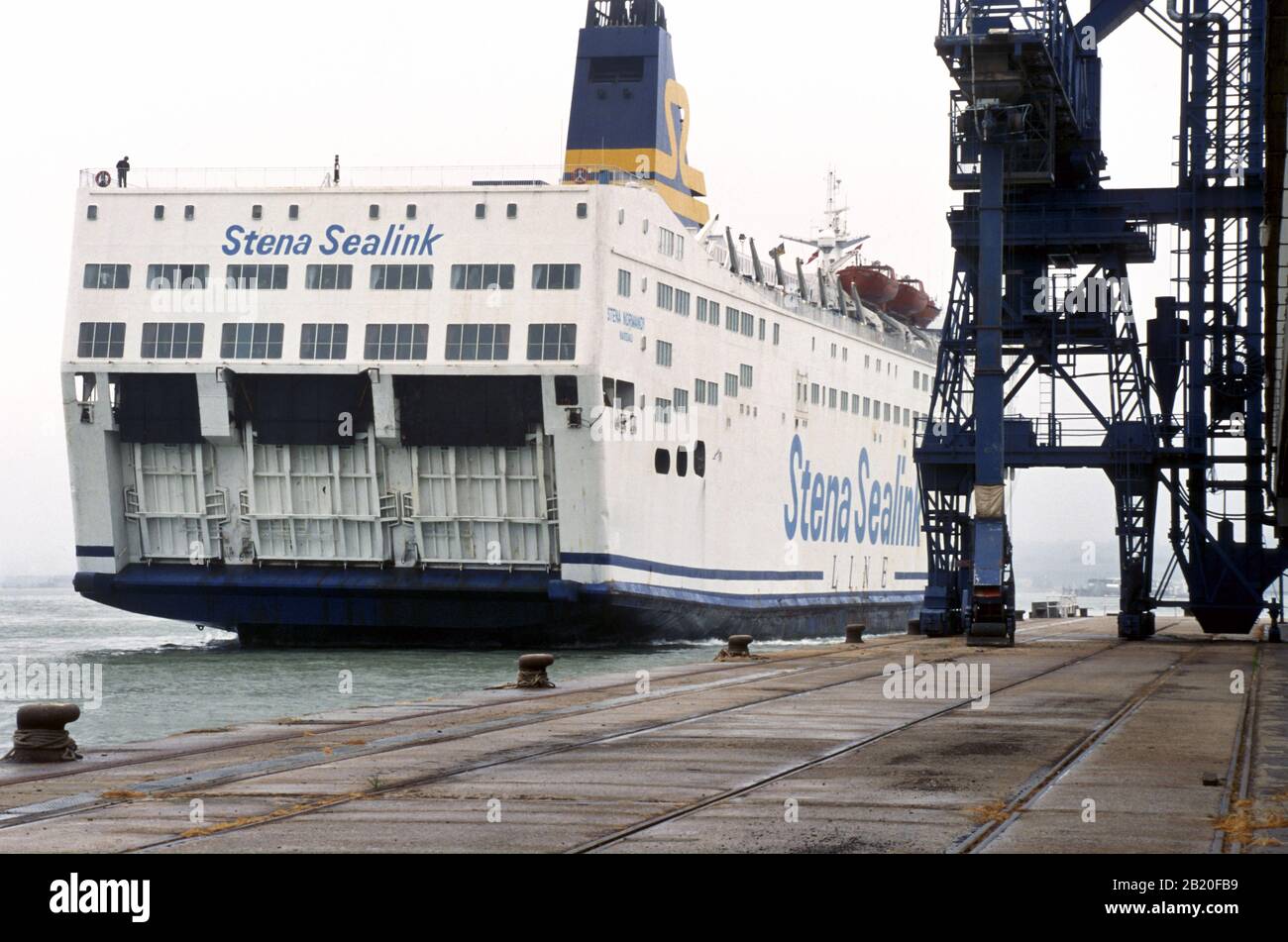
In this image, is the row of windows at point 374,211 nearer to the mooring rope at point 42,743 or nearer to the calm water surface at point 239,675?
the calm water surface at point 239,675

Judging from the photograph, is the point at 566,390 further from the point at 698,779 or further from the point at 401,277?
the point at 698,779

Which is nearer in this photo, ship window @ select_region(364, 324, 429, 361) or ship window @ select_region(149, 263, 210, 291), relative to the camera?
ship window @ select_region(364, 324, 429, 361)

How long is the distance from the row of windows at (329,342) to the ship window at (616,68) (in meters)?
17.2

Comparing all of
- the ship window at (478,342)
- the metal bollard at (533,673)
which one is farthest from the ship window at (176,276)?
the metal bollard at (533,673)

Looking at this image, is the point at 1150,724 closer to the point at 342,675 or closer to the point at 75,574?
the point at 342,675

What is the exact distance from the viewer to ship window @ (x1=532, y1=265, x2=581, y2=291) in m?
49.5

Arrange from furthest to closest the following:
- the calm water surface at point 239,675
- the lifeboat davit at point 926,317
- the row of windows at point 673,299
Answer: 1. the lifeboat davit at point 926,317
2. the row of windows at point 673,299
3. the calm water surface at point 239,675

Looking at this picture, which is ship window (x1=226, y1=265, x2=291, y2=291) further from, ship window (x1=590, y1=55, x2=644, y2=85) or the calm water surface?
ship window (x1=590, y1=55, x2=644, y2=85)

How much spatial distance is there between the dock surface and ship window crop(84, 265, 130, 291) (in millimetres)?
26192

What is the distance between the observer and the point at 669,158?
63594 millimetres

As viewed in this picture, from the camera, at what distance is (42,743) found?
18.5 metres

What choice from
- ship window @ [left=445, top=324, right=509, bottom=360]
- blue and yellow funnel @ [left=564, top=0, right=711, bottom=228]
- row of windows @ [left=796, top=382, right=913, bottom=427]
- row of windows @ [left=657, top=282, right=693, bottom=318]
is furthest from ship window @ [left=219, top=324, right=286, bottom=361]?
row of windows @ [left=796, top=382, right=913, bottom=427]

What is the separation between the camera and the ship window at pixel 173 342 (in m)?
49.4

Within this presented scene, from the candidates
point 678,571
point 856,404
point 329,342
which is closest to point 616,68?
point 678,571
